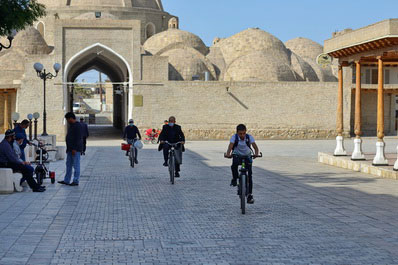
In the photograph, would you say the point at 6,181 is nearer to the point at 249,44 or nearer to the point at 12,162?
the point at 12,162

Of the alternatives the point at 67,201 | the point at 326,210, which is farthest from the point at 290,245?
the point at 67,201

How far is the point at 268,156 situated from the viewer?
21.8 m

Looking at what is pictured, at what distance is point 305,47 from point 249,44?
942cm

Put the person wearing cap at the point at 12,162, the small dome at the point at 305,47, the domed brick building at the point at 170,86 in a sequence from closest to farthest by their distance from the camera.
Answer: the person wearing cap at the point at 12,162 < the domed brick building at the point at 170,86 < the small dome at the point at 305,47

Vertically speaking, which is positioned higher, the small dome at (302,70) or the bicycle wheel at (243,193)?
the small dome at (302,70)

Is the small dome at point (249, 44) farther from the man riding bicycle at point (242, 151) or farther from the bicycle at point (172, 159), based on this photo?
the man riding bicycle at point (242, 151)

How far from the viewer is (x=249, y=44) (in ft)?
139

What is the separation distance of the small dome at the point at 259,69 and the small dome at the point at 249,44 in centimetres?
225

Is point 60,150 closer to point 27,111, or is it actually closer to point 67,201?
point 67,201

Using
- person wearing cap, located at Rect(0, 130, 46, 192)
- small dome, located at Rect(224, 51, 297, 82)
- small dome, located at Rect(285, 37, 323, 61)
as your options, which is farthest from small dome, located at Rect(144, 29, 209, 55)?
person wearing cap, located at Rect(0, 130, 46, 192)

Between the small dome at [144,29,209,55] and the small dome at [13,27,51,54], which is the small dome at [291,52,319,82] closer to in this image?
the small dome at [144,29,209,55]

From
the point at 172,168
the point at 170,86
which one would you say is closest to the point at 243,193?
the point at 172,168

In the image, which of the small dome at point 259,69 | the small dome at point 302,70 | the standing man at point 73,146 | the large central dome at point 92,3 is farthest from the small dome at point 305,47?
the standing man at point 73,146

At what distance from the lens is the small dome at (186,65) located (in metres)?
37.5
